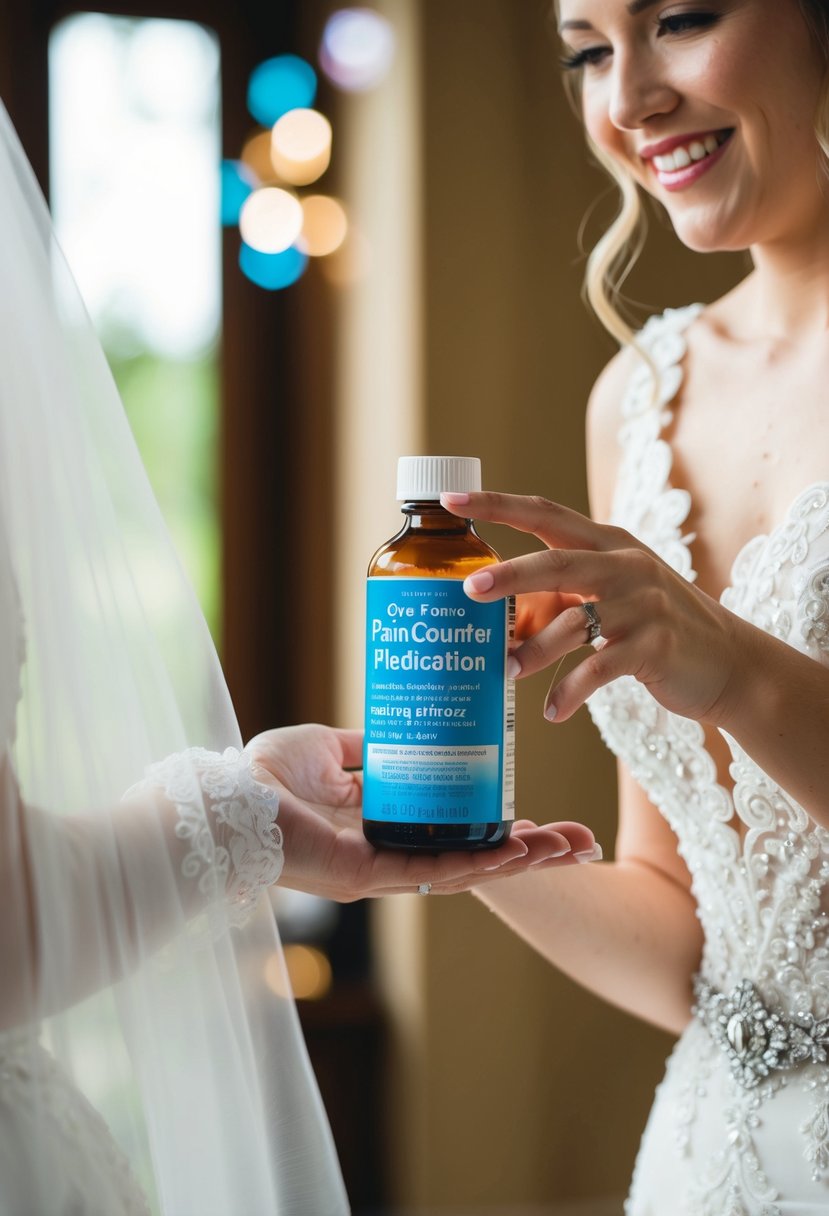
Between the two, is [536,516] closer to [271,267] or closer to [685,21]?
[685,21]

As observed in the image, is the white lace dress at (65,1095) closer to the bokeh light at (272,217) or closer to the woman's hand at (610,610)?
the woman's hand at (610,610)

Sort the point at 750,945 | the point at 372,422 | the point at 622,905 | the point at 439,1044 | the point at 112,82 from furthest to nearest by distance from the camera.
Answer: the point at 112,82, the point at 372,422, the point at 439,1044, the point at 622,905, the point at 750,945

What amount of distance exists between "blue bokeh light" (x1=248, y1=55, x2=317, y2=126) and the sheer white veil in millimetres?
2034

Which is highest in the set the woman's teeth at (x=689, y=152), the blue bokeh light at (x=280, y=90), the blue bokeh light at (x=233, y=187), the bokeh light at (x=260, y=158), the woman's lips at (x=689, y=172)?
→ the blue bokeh light at (x=280, y=90)

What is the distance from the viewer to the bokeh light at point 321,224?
261cm

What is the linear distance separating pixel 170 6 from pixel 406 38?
64 centimetres

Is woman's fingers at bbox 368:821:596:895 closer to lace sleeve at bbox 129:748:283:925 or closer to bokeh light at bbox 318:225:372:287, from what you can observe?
lace sleeve at bbox 129:748:283:925

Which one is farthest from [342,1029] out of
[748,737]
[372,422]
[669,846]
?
[748,737]

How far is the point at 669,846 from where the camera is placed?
1.22 m

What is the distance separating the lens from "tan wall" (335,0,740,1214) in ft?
7.32

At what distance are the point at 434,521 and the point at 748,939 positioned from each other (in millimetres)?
484

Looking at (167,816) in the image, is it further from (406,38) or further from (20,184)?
(406,38)

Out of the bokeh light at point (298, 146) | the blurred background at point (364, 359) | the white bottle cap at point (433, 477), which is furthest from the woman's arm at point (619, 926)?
the bokeh light at point (298, 146)

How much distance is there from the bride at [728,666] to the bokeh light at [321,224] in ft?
4.79
